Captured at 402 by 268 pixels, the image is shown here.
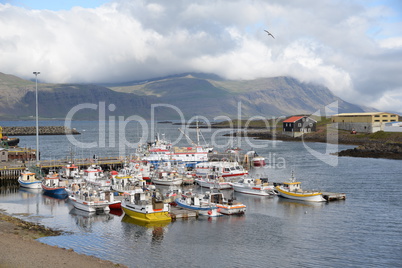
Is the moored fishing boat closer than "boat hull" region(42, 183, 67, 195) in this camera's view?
No

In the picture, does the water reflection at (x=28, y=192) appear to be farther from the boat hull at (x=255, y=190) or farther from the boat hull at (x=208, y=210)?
the boat hull at (x=255, y=190)

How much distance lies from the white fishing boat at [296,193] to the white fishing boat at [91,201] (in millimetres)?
19366

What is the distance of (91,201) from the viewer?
42.4 meters

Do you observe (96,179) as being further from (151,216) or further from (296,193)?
(296,193)

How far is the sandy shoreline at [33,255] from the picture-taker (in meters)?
24.6

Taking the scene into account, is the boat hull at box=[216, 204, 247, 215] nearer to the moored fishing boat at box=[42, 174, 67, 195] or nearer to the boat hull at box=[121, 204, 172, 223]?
the boat hull at box=[121, 204, 172, 223]

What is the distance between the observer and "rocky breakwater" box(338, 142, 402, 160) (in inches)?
3593

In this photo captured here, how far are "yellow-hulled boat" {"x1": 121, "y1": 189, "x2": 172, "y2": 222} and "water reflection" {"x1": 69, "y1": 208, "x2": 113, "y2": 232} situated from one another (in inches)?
96.3

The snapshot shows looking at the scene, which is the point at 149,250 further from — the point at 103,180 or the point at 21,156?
the point at 21,156

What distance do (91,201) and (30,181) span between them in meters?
17.5

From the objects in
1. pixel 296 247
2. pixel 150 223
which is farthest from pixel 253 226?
pixel 150 223

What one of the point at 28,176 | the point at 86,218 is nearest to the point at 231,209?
the point at 86,218

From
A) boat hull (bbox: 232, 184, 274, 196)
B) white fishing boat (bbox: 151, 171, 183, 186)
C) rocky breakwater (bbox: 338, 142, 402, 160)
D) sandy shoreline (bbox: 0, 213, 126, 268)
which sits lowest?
sandy shoreline (bbox: 0, 213, 126, 268)

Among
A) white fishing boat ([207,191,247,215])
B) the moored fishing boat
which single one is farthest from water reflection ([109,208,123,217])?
the moored fishing boat
